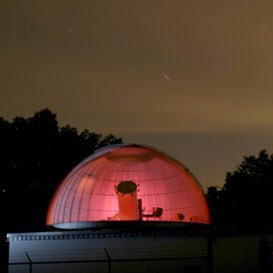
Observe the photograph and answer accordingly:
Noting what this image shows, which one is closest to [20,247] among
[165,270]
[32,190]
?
[165,270]

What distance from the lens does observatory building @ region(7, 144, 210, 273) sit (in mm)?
27188

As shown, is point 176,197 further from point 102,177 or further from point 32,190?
point 32,190

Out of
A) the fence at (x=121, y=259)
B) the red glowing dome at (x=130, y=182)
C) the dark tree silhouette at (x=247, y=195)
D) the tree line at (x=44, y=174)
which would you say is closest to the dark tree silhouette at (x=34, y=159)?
the tree line at (x=44, y=174)

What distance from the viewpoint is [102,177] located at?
33.0m

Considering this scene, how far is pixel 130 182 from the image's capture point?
31812mm

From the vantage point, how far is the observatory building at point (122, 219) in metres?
27.2

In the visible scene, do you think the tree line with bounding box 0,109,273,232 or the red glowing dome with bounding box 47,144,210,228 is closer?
the red glowing dome with bounding box 47,144,210,228

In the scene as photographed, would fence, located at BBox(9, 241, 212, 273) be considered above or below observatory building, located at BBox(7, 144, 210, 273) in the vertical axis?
below

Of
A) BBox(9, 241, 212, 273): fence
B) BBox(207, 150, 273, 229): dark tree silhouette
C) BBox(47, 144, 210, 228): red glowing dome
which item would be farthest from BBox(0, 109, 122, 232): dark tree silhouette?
BBox(9, 241, 212, 273): fence

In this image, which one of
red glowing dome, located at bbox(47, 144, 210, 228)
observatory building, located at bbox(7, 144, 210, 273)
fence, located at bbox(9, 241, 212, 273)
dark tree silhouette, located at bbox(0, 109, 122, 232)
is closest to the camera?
fence, located at bbox(9, 241, 212, 273)

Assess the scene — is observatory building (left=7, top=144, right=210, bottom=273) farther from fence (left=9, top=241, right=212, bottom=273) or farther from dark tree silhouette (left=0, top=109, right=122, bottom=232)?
dark tree silhouette (left=0, top=109, right=122, bottom=232)

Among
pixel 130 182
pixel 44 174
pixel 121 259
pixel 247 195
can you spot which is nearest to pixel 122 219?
pixel 130 182

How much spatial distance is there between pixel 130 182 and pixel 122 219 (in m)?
1.74

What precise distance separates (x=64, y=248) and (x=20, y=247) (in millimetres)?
2035
